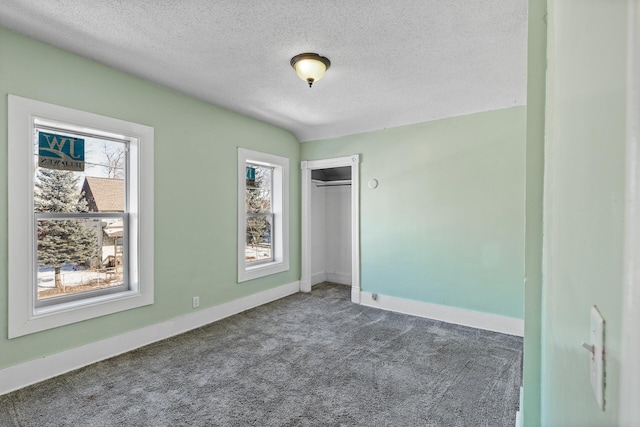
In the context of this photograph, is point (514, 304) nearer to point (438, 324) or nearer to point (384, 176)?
point (438, 324)

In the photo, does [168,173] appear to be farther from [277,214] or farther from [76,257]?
[277,214]

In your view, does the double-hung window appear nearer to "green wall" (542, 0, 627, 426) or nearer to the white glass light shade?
the white glass light shade

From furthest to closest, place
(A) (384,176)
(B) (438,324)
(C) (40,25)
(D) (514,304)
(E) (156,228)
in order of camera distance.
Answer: (A) (384,176), (B) (438,324), (D) (514,304), (E) (156,228), (C) (40,25)

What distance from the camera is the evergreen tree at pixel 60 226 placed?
2551mm

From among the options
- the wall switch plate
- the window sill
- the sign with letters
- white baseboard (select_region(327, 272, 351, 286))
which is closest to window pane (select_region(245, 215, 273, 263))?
the window sill

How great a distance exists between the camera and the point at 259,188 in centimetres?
470

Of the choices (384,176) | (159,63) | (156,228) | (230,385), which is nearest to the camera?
(230,385)

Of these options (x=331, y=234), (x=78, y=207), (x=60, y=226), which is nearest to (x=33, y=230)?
(x=60, y=226)

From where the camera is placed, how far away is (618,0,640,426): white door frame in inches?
10.9

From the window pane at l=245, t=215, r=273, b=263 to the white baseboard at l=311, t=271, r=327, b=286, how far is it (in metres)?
1.12

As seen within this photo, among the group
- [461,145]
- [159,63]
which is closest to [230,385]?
[159,63]

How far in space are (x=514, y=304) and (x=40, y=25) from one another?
4.83 meters

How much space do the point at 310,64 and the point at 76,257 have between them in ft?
8.47

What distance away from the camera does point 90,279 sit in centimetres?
289
